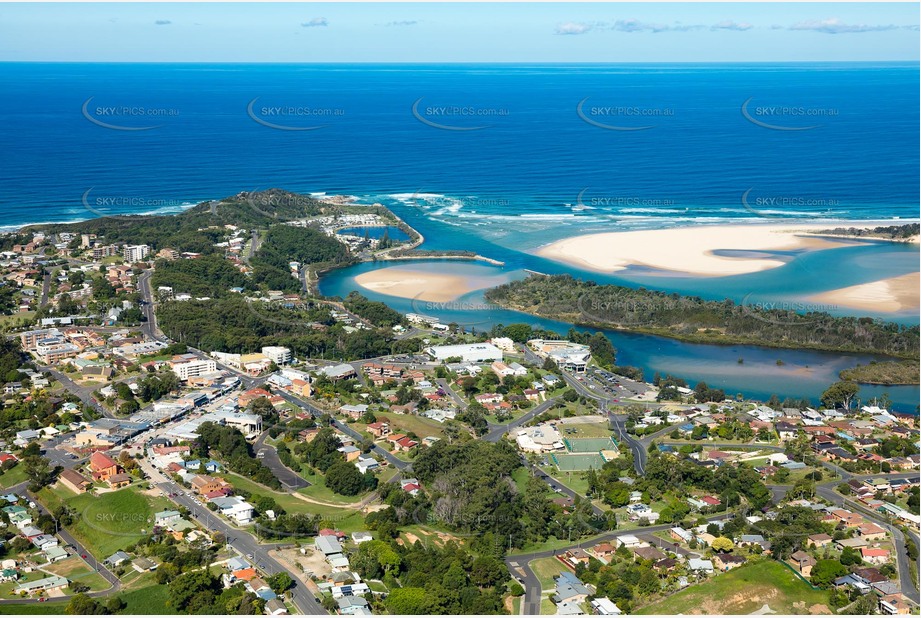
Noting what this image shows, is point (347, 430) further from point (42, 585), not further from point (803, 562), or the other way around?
point (803, 562)

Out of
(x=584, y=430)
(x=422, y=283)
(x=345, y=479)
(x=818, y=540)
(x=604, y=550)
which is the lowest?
(x=422, y=283)

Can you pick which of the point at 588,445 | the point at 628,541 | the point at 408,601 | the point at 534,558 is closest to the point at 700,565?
the point at 628,541

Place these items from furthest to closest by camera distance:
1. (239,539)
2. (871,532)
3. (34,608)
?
(871,532), (239,539), (34,608)

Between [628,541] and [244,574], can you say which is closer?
[244,574]

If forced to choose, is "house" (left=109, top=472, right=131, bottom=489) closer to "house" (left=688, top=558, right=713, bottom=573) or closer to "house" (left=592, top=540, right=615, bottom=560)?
"house" (left=592, top=540, right=615, bottom=560)

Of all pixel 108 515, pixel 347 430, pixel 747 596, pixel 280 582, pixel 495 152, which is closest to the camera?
pixel 280 582

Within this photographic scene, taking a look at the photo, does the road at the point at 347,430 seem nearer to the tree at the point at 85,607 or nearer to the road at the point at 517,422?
the road at the point at 517,422

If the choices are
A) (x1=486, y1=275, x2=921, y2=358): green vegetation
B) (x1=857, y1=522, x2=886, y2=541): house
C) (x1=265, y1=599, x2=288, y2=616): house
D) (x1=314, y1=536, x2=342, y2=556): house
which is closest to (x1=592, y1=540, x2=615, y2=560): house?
(x1=314, y1=536, x2=342, y2=556): house
